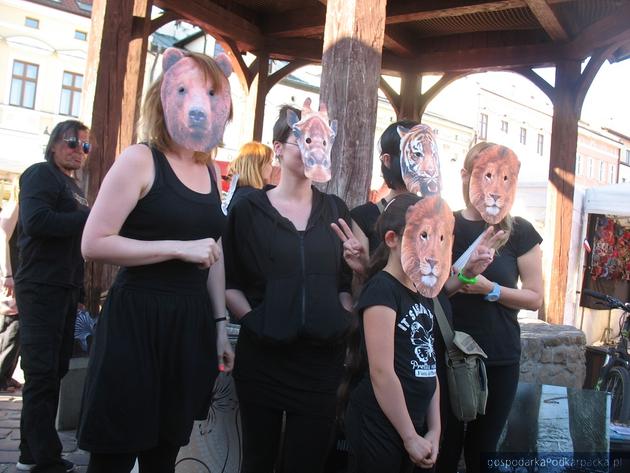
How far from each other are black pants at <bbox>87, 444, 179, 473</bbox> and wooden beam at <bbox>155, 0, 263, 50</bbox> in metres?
5.84

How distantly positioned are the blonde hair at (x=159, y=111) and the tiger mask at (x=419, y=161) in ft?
2.55

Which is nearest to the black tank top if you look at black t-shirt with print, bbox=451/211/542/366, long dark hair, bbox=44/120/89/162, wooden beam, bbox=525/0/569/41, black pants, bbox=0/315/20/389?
black t-shirt with print, bbox=451/211/542/366

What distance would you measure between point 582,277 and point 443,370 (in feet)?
23.9

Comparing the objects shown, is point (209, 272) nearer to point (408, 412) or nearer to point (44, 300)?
point (408, 412)

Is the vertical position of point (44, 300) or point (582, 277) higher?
point (582, 277)

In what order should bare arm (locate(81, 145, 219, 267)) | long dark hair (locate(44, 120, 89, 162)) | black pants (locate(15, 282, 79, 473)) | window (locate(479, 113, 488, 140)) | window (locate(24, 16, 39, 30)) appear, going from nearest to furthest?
bare arm (locate(81, 145, 219, 267))
black pants (locate(15, 282, 79, 473))
long dark hair (locate(44, 120, 89, 162))
window (locate(24, 16, 39, 30))
window (locate(479, 113, 488, 140))

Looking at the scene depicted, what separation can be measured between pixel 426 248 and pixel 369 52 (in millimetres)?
1406

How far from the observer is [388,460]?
1.96 metres

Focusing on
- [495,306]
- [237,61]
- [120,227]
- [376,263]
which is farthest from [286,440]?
[237,61]

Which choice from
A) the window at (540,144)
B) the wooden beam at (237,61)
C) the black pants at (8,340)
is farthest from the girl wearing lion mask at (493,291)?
the window at (540,144)

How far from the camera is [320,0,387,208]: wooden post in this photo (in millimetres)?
2973

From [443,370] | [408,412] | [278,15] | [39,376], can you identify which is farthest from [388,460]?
[278,15]

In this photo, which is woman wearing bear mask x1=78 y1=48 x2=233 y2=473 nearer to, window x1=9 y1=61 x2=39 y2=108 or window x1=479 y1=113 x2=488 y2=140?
window x1=9 y1=61 x2=39 y2=108

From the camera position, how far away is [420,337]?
204cm
